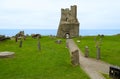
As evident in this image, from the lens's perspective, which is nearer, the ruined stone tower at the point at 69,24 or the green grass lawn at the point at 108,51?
the green grass lawn at the point at 108,51

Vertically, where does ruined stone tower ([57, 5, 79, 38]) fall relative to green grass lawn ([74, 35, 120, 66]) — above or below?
above

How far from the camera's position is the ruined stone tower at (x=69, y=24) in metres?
72.2

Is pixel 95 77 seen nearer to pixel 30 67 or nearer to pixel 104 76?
pixel 104 76

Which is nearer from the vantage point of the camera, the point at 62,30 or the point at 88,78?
the point at 88,78

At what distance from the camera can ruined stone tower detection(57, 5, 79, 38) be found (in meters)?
72.2

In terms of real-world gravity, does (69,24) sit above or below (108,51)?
above

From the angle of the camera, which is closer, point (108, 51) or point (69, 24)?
point (108, 51)

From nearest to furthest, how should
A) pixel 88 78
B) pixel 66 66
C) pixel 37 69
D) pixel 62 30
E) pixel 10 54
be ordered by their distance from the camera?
pixel 88 78 < pixel 37 69 < pixel 66 66 < pixel 10 54 < pixel 62 30

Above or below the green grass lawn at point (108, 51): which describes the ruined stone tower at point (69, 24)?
above

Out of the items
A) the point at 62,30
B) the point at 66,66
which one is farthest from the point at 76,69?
the point at 62,30

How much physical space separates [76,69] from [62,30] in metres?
51.6

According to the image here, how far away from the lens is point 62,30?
72.9m

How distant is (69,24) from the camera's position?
72.4 m

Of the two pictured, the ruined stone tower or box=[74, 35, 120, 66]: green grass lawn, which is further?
the ruined stone tower
